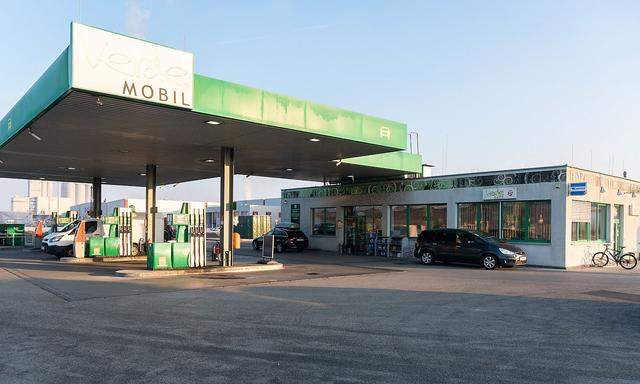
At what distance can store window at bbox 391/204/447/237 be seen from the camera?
26109 mm

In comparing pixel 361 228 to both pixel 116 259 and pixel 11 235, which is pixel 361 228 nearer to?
pixel 116 259

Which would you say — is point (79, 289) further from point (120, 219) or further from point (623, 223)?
point (623, 223)

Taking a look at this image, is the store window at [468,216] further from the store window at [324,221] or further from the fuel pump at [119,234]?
the fuel pump at [119,234]

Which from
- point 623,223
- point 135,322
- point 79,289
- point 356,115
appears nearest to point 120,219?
point 79,289

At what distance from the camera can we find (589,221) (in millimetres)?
23391

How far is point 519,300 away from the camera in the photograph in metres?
11.7

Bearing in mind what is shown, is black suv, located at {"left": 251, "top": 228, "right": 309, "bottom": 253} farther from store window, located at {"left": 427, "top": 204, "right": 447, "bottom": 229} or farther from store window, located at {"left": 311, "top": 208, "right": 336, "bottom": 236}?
store window, located at {"left": 427, "top": 204, "right": 447, "bottom": 229}

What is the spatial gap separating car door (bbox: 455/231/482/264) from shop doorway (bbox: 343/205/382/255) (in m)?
7.37

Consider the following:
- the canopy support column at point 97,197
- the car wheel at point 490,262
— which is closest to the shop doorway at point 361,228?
the car wheel at point 490,262

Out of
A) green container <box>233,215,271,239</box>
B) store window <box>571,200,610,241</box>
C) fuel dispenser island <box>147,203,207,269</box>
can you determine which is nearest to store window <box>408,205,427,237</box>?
store window <box>571,200,610,241</box>

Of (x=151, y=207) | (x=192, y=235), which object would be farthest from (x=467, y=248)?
(x=151, y=207)

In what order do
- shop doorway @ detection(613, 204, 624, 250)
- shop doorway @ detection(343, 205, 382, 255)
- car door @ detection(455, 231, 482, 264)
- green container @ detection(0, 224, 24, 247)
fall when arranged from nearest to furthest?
car door @ detection(455, 231, 482, 264) < shop doorway @ detection(613, 204, 624, 250) < shop doorway @ detection(343, 205, 382, 255) < green container @ detection(0, 224, 24, 247)

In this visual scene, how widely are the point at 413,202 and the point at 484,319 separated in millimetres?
18170

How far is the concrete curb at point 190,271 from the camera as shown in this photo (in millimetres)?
16141
